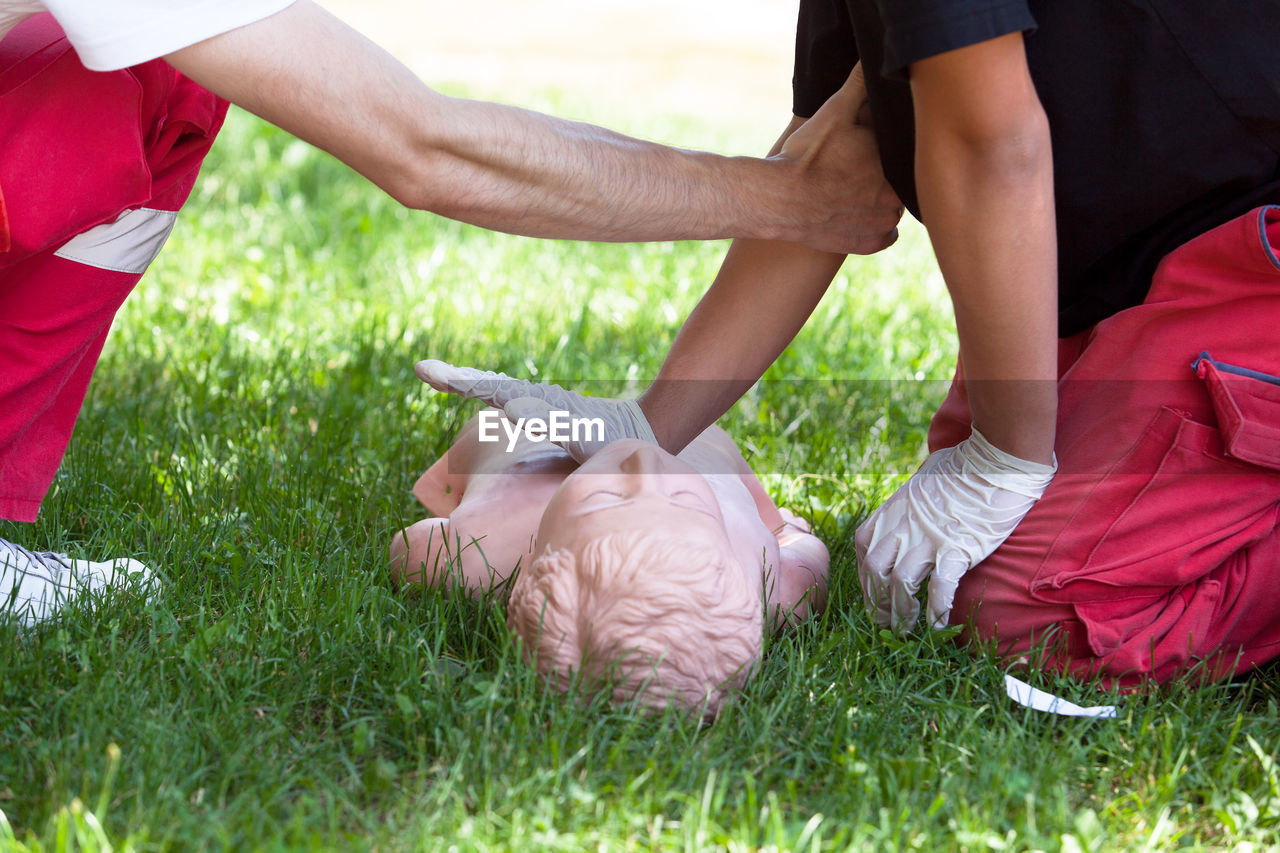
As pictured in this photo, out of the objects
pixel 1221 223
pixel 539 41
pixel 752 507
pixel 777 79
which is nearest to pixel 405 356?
pixel 752 507

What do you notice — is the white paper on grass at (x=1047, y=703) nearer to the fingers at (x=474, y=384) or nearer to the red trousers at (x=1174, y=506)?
the red trousers at (x=1174, y=506)

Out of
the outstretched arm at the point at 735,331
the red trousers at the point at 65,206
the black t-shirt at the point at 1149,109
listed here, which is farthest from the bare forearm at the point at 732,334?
the red trousers at the point at 65,206

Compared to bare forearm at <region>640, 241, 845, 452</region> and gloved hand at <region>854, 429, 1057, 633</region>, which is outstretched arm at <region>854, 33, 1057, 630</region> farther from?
bare forearm at <region>640, 241, 845, 452</region>

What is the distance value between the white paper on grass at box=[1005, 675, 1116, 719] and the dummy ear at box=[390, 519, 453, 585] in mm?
886

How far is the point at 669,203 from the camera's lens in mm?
1901

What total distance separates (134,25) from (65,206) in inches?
15.4

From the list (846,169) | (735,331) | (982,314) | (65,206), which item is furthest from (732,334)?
(65,206)

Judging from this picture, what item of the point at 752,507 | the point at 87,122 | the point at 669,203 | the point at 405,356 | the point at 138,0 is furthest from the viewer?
the point at 405,356

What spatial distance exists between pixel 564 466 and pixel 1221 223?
1.15m

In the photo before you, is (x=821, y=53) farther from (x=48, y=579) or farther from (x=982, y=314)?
(x=48, y=579)

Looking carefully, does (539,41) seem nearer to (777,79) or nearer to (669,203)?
(777,79)

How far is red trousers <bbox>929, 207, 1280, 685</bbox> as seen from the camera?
1.77 meters

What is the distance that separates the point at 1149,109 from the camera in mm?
1808

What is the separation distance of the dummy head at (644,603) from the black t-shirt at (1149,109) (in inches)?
29.4
